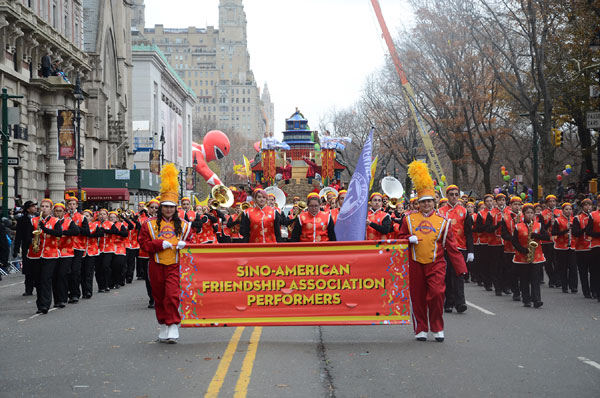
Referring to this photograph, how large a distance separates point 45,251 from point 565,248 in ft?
33.5

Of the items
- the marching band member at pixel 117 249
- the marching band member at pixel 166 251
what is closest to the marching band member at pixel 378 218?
the marching band member at pixel 166 251

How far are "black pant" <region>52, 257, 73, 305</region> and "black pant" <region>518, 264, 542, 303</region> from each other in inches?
313

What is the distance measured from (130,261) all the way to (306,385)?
13249mm

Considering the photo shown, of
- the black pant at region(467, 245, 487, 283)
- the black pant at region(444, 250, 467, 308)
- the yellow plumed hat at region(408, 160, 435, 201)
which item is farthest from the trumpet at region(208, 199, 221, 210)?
the yellow plumed hat at region(408, 160, 435, 201)

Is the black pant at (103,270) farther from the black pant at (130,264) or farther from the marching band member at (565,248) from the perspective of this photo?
the marching band member at (565,248)

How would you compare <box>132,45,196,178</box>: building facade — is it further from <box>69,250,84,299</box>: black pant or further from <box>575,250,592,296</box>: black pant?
<box>575,250,592,296</box>: black pant

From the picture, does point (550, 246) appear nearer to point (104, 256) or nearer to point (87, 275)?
point (104, 256)

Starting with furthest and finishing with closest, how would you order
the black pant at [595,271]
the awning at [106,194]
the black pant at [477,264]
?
the awning at [106,194]
the black pant at [477,264]
the black pant at [595,271]

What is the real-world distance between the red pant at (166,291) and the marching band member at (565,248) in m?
9.35

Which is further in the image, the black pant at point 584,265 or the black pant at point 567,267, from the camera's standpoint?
the black pant at point 567,267

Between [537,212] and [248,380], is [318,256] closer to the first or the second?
[248,380]

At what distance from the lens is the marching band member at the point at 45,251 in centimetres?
1341

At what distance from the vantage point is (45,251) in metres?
13.7

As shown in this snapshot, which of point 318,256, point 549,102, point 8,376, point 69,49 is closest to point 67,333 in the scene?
point 8,376
